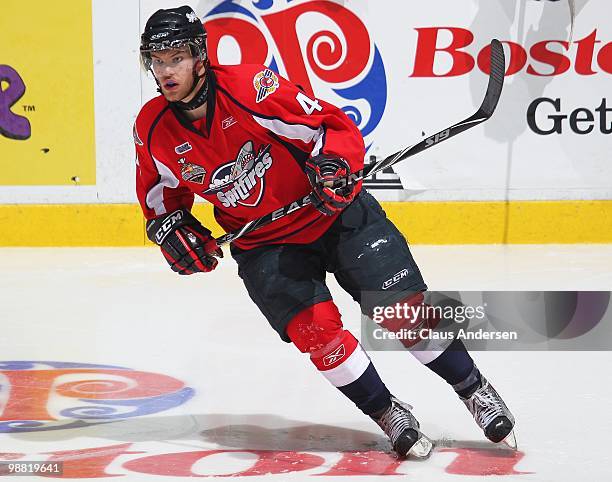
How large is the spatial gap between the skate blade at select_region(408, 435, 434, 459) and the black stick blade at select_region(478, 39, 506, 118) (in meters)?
0.90

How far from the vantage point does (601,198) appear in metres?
6.33

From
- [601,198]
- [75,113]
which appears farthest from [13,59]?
[601,198]

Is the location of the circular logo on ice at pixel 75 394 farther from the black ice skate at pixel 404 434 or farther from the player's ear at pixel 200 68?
the player's ear at pixel 200 68

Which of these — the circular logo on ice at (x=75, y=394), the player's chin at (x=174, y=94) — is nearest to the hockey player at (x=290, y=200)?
the player's chin at (x=174, y=94)

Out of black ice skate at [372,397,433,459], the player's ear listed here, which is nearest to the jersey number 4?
the player's ear

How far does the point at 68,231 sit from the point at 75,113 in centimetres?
69

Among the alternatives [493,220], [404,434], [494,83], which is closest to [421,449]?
Result: [404,434]

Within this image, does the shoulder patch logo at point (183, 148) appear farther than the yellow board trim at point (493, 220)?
No

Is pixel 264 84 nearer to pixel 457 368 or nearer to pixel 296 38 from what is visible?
pixel 457 368

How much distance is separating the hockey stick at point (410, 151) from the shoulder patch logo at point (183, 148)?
241mm

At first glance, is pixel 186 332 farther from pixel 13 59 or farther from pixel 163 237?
pixel 13 59

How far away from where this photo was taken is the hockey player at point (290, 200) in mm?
2635

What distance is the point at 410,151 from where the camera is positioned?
→ 9.54 feet

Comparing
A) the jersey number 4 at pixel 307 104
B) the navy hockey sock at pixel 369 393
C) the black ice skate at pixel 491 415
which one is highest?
the jersey number 4 at pixel 307 104
